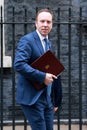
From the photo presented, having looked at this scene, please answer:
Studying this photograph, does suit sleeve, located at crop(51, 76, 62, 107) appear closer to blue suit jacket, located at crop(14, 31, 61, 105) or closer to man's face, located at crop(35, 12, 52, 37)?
blue suit jacket, located at crop(14, 31, 61, 105)

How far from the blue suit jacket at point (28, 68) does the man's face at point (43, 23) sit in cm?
7

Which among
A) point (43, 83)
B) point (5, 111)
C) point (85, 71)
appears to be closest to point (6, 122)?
point (5, 111)

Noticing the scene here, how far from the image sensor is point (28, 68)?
4586 mm

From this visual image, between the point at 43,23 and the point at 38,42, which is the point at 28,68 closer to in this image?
the point at 38,42

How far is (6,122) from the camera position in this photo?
24.8 feet

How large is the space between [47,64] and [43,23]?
0.38 meters

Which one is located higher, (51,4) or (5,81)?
(51,4)

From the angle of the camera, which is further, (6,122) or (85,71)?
(85,71)

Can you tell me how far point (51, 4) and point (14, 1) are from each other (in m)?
0.60

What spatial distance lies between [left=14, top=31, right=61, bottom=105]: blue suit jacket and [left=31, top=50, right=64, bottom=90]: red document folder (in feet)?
0.18

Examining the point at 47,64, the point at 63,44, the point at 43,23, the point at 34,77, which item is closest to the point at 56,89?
the point at 47,64

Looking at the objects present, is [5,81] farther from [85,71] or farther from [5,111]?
[85,71]

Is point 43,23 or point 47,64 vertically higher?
point 43,23

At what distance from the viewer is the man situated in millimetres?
4637
